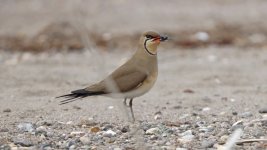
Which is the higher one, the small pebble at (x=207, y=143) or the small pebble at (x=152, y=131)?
the small pebble at (x=152, y=131)

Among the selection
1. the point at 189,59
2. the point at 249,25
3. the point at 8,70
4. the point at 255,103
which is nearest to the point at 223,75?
the point at 189,59

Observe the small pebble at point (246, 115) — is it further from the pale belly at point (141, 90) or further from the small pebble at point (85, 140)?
the small pebble at point (85, 140)

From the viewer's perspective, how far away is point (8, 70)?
1127cm

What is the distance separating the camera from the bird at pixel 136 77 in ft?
24.1

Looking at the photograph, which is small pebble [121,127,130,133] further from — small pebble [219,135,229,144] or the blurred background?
the blurred background

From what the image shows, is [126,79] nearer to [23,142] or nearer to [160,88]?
[23,142]

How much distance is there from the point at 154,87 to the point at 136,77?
2631 millimetres

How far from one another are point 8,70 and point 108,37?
120 inches

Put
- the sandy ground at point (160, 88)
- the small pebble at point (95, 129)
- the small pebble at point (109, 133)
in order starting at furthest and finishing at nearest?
the sandy ground at point (160, 88) → the small pebble at point (95, 129) → the small pebble at point (109, 133)

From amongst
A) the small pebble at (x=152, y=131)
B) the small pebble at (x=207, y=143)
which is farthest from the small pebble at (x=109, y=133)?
the small pebble at (x=207, y=143)

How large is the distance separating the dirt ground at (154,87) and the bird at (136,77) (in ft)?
0.72

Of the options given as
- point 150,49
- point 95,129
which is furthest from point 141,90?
point 95,129

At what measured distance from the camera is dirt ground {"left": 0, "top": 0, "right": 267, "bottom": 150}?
684 centimetres

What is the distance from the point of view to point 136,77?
24.7 ft
